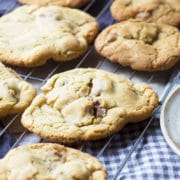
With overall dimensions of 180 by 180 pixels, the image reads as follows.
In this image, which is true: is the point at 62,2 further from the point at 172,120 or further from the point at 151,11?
the point at 172,120

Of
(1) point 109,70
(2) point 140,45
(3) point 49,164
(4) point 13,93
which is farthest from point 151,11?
(3) point 49,164

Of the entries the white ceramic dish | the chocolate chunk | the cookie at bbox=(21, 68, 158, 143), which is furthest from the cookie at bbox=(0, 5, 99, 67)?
the white ceramic dish

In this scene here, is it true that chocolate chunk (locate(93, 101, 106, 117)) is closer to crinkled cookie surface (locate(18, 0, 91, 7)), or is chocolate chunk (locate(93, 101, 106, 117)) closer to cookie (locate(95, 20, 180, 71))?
cookie (locate(95, 20, 180, 71))

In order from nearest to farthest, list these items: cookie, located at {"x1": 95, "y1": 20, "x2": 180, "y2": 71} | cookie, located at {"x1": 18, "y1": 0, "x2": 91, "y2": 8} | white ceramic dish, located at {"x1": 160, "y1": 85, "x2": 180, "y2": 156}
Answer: white ceramic dish, located at {"x1": 160, "y1": 85, "x2": 180, "y2": 156}
cookie, located at {"x1": 95, "y1": 20, "x2": 180, "y2": 71}
cookie, located at {"x1": 18, "y1": 0, "x2": 91, "y2": 8}

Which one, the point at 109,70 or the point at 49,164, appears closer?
the point at 49,164

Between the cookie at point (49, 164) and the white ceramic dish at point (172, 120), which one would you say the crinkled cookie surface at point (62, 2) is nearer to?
the white ceramic dish at point (172, 120)

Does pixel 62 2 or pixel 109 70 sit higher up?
pixel 62 2
